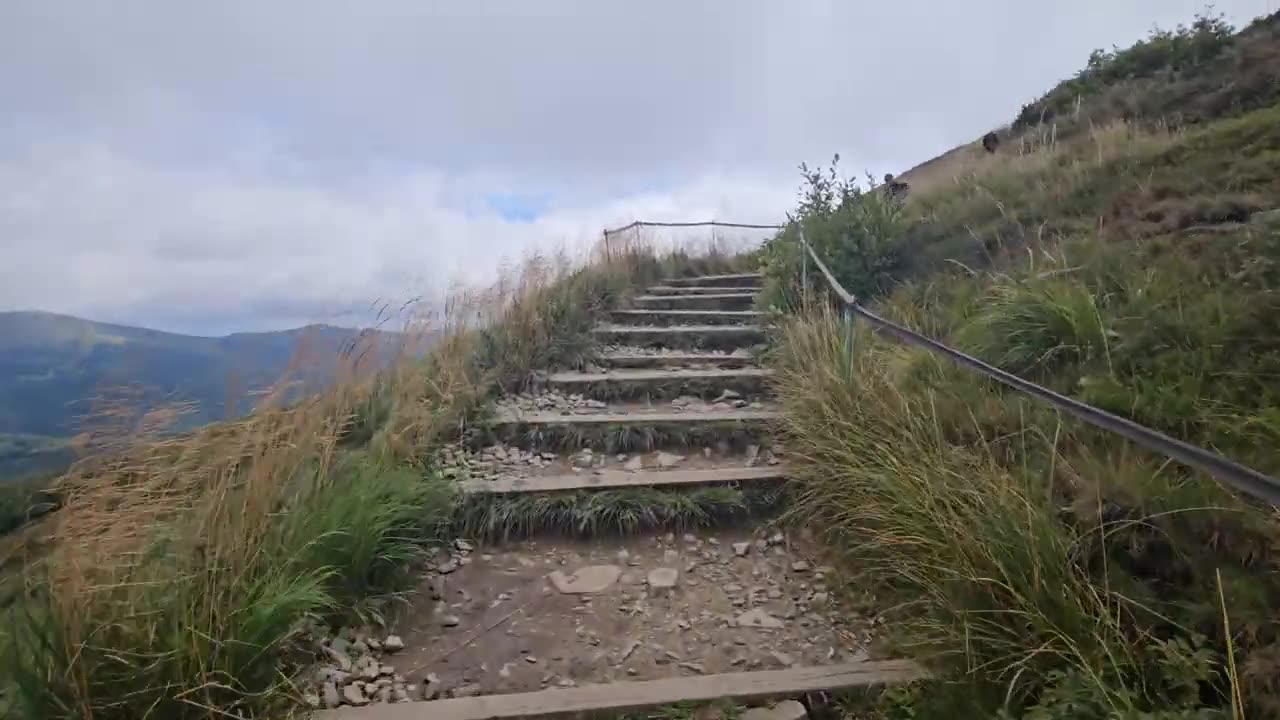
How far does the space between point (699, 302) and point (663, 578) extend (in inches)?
186

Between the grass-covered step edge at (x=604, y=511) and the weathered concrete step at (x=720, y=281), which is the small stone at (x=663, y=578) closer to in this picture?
the grass-covered step edge at (x=604, y=511)

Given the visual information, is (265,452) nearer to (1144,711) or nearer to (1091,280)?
(1144,711)

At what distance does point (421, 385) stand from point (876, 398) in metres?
2.75

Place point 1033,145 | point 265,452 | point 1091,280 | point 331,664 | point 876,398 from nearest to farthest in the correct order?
point 331,664
point 265,452
point 876,398
point 1091,280
point 1033,145

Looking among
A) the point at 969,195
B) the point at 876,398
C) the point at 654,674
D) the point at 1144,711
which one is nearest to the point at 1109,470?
the point at 1144,711

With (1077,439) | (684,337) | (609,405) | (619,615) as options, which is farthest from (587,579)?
(684,337)

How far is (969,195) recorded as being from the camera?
657cm

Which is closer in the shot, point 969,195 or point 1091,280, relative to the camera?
point 1091,280

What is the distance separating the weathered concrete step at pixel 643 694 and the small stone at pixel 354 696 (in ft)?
0.36

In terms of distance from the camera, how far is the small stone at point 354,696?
2389 mm

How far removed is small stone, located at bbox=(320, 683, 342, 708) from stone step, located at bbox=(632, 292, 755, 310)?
5.44 m

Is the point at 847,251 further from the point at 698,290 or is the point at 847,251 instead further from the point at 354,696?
the point at 354,696

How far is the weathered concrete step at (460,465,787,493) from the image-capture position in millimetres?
3646

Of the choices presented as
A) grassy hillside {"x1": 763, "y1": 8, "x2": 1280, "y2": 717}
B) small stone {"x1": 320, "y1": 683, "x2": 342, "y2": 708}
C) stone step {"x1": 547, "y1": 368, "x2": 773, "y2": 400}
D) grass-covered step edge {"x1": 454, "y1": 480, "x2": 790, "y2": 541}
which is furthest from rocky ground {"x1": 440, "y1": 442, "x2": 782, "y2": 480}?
small stone {"x1": 320, "y1": 683, "x2": 342, "y2": 708}
